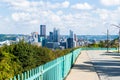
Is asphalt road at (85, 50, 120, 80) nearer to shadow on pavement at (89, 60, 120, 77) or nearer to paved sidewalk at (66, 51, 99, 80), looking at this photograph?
shadow on pavement at (89, 60, 120, 77)

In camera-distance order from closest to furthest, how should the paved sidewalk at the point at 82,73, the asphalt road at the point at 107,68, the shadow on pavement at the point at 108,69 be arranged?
the paved sidewalk at the point at 82,73
the asphalt road at the point at 107,68
the shadow on pavement at the point at 108,69

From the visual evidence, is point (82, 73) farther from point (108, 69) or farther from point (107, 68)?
point (107, 68)

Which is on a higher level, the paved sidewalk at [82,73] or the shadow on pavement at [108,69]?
the paved sidewalk at [82,73]

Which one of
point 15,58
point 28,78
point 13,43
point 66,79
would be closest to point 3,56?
point 15,58

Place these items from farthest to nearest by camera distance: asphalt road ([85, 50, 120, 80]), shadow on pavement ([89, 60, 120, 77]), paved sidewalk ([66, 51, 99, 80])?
shadow on pavement ([89, 60, 120, 77])
asphalt road ([85, 50, 120, 80])
paved sidewalk ([66, 51, 99, 80])

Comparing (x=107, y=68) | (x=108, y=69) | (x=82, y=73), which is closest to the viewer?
(x=82, y=73)

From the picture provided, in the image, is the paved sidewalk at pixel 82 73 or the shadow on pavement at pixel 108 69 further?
the shadow on pavement at pixel 108 69

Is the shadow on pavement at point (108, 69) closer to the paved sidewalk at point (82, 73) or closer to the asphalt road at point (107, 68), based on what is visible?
the asphalt road at point (107, 68)

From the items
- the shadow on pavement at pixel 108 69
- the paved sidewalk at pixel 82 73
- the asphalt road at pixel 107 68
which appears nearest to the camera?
the paved sidewalk at pixel 82 73

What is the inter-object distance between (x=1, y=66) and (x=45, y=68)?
98.0 inches

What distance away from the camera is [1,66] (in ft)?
43.6

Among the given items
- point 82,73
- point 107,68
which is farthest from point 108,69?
point 82,73

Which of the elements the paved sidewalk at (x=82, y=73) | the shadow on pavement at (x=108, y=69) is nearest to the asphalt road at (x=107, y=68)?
the shadow on pavement at (x=108, y=69)

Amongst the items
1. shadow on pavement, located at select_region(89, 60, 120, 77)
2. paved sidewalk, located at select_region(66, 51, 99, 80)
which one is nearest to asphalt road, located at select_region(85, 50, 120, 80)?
shadow on pavement, located at select_region(89, 60, 120, 77)
